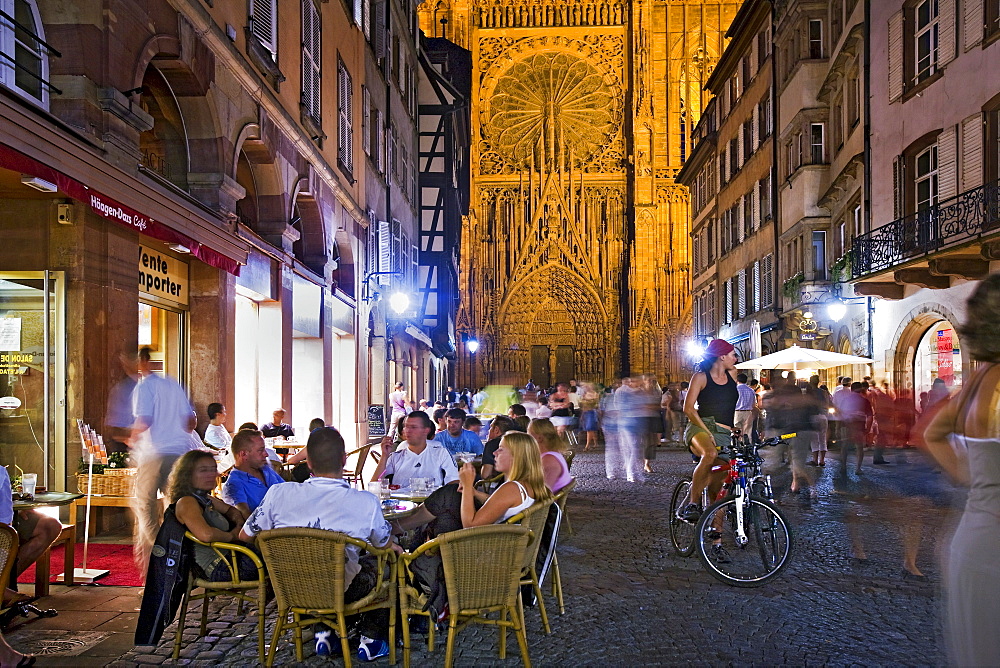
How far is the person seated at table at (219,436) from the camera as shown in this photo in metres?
9.47

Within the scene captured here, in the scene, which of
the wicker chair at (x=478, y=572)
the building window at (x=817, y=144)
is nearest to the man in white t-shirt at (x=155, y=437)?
the wicker chair at (x=478, y=572)

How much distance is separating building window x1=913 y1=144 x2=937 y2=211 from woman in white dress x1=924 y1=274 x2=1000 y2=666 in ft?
47.9

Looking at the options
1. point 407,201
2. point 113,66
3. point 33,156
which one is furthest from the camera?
point 407,201

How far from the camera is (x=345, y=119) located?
54.6ft

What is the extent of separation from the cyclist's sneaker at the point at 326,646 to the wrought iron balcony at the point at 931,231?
1159 centimetres

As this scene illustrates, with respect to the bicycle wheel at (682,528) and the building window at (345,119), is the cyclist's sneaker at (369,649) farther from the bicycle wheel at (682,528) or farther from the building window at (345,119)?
the building window at (345,119)

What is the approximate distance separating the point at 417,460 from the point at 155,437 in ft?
6.15

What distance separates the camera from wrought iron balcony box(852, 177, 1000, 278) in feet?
44.4

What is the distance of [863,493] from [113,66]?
923cm

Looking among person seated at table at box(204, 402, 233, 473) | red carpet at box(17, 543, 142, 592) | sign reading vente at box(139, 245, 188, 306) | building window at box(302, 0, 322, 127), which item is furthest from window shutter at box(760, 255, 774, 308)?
red carpet at box(17, 543, 142, 592)

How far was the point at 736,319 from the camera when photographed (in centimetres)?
3011

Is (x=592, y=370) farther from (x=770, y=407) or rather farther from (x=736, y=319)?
(x=770, y=407)

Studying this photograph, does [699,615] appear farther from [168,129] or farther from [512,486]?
[168,129]

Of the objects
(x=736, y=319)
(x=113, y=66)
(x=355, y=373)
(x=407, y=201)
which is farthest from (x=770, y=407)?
(x=736, y=319)
